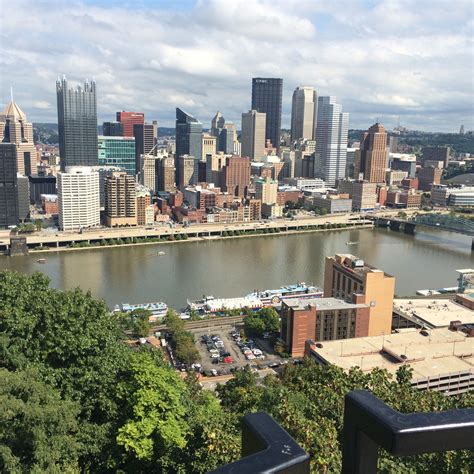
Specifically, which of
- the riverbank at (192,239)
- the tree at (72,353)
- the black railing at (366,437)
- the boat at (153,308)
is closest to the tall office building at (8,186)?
the riverbank at (192,239)

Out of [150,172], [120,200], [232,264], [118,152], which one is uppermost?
[118,152]

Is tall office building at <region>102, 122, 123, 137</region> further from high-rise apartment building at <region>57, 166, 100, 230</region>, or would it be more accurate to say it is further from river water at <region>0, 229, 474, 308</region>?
river water at <region>0, 229, 474, 308</region>

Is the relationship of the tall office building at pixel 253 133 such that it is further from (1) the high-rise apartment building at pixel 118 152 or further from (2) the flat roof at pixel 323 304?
(2) the flat roof at pixel 323 304

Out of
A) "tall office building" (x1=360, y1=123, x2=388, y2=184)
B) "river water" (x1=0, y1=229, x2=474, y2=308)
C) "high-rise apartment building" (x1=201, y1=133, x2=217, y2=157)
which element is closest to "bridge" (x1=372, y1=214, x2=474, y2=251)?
"river water" (x1=0, y1=229, x2=474, y2=308)

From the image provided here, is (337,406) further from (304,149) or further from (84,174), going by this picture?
(304,149)

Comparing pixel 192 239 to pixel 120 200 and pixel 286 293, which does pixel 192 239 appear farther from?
pixel 286 293

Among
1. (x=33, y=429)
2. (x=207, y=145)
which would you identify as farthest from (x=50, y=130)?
(x=33, y=429)
